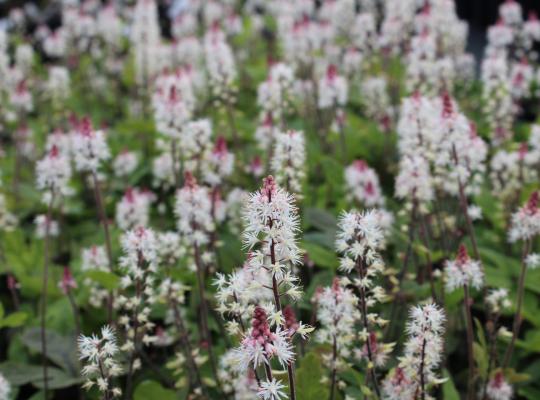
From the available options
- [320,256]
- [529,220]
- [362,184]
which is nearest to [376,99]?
[362,184]

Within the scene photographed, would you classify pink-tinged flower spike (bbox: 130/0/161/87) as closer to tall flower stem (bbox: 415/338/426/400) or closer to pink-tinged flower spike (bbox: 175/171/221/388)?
pink-tinged flower spike (bbox: 175/171/221/388)

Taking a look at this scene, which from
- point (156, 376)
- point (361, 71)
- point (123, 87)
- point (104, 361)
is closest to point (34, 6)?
point (123, 87)

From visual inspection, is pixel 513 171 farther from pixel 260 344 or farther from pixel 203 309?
pixel 260 344

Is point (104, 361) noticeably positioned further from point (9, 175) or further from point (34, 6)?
point (34, 6)

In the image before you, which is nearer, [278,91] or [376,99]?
[278,91]

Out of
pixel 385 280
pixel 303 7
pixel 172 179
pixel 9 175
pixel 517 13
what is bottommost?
pixel 385 280

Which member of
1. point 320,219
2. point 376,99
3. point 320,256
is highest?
point 376,99
